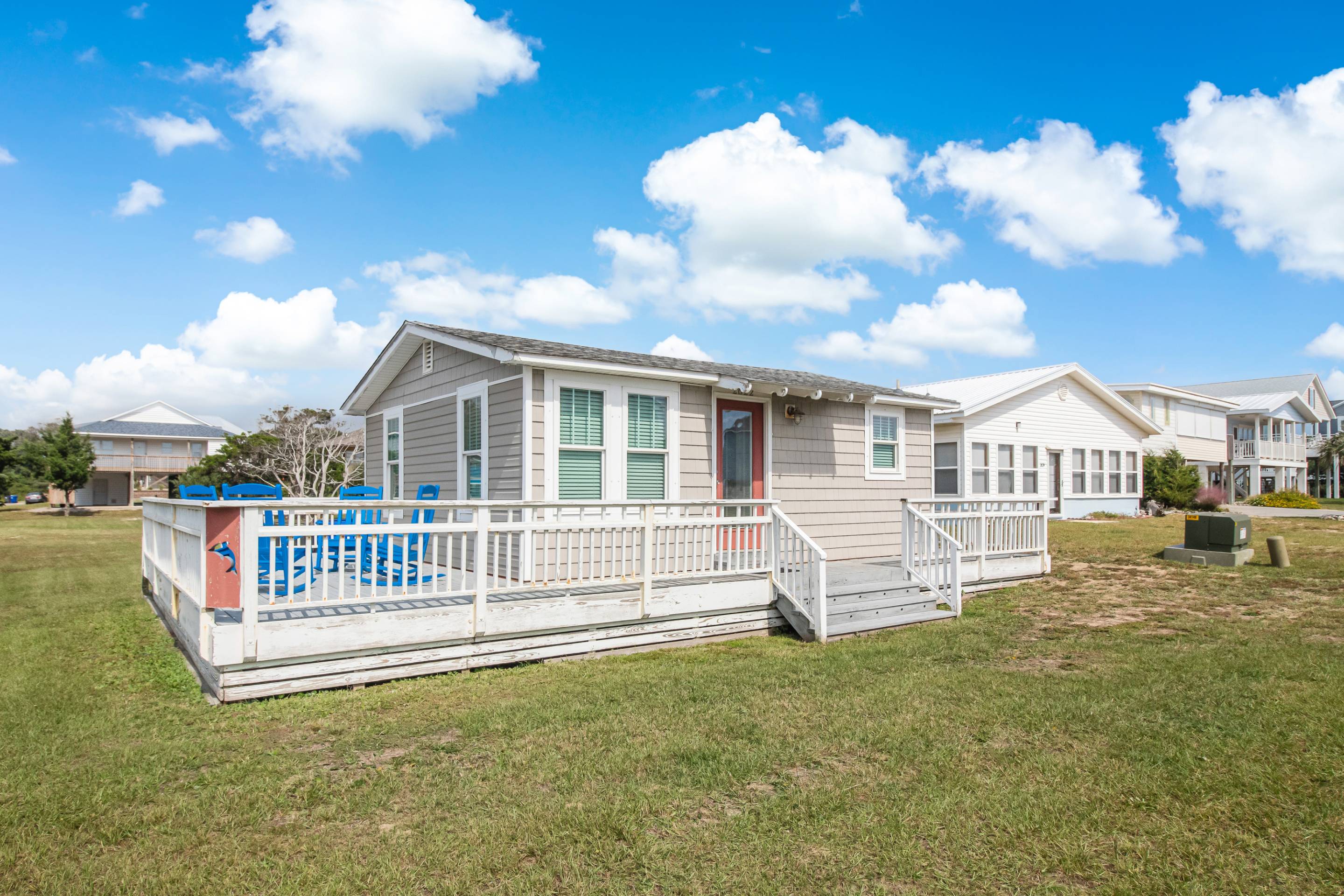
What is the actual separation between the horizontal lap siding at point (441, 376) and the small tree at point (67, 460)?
107ft

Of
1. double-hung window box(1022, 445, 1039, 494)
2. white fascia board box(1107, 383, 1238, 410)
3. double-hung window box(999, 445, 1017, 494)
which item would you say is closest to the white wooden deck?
double-hung window box(999, 445, 1017, 494)

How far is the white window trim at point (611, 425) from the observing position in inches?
327

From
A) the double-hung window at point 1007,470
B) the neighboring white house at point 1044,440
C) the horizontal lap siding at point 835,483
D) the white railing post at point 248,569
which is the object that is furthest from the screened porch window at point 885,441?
the double-hung window at point 1007,470

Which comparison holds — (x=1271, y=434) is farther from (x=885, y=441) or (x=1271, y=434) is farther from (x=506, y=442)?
(x=506, y=442)

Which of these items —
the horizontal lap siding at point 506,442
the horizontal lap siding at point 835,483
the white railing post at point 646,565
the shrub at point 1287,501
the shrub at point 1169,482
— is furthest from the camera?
the shrub at point 1287,501

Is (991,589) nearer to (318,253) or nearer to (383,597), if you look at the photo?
(383,597)

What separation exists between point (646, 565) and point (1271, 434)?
147ft

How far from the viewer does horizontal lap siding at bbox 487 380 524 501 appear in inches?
326

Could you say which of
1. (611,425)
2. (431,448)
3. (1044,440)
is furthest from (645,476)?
(1044,440)

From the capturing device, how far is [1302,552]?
1379cm

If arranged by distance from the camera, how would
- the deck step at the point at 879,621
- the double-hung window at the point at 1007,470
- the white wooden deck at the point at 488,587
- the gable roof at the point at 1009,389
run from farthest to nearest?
the double-hung window at the point at 1007,470, the gable roof at the point at 1009,389, the deck step at the point at 879,621, the white wooden deck at the point at 488,587

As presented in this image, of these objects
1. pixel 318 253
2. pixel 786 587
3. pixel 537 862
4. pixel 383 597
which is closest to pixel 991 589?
pixel 786 587

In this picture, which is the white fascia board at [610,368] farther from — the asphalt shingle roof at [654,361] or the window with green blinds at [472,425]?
the window with green blinds at [472,425]

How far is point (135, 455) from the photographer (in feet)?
159
